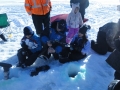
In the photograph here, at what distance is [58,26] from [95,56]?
115cm

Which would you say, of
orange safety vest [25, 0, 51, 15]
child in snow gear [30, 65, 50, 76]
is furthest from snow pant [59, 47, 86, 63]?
orange safety vest [25, 0, 51, 15]

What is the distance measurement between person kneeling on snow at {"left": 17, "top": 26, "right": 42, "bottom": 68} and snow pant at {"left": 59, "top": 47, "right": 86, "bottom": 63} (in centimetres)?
53

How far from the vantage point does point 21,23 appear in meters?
9.84

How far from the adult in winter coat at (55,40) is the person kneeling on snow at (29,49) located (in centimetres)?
17

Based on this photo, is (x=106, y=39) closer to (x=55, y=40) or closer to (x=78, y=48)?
(x=78, y=48)

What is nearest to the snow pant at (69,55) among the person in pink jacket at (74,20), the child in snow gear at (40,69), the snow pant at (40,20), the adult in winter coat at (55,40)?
the adult in winter coat at (55,40)

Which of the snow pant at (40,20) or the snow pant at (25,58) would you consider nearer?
the snow pant at (25,58)

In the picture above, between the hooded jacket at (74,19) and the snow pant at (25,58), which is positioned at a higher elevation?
the hooded jacket at (74,19)

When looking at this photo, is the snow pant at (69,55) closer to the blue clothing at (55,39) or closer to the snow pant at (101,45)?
the blue clothing at (55,39)

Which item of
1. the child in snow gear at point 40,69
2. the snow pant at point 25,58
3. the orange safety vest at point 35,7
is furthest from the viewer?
the orange safety vest at point 35,7

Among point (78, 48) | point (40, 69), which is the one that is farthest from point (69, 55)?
point (40, 69)

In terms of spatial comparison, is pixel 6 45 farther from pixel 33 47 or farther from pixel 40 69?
pixel 40 69

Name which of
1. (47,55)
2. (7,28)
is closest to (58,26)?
→ (47,55)

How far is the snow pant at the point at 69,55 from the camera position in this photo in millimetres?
4541
